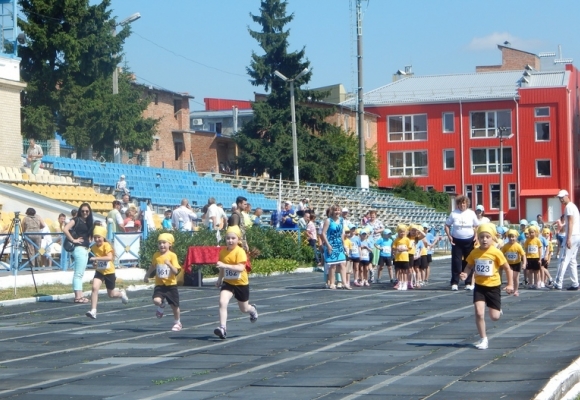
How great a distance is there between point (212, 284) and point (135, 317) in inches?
312

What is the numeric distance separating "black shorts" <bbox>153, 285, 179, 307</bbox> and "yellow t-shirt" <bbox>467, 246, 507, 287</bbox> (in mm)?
4540

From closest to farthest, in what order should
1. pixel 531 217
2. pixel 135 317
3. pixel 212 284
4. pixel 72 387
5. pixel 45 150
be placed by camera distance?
1. pixel 72 387
2. pixel 135 317
3. pixel 212 284
4. pixel 45 150
5. pixel 531 217

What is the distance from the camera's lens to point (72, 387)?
9977 millimetres

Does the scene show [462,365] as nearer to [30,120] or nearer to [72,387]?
[72,387]

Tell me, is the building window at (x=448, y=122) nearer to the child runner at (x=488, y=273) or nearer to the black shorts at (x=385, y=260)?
the black shorts at (x=385, y=260)

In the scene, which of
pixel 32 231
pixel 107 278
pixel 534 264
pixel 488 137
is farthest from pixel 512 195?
pixel 107 278

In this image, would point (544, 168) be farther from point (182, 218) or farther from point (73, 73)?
point (182, 218)

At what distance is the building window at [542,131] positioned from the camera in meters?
78.4

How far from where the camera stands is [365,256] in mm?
24766

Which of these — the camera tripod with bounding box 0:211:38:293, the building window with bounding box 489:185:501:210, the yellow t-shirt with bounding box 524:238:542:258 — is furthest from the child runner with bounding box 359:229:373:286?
the building window with bounding box 489:185:501:210

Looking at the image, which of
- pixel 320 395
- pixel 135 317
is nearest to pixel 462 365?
pixel 320 395

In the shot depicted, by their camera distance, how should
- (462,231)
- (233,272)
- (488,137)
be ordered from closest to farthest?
(233,272) < (462,231) < (488,137)

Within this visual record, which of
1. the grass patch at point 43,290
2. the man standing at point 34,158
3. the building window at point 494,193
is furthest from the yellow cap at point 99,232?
the building window at point 494,193

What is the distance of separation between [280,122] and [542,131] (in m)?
23.4
